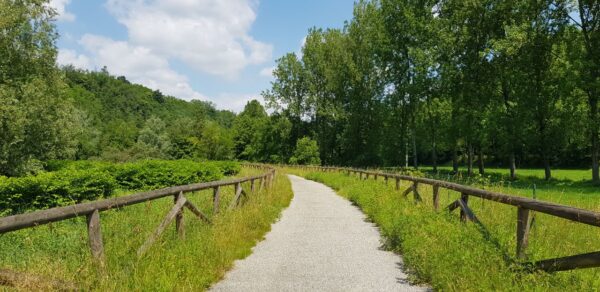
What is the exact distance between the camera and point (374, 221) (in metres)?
12.4

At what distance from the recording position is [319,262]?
24.8 feet

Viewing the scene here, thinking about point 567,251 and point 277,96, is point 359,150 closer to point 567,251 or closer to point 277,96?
point 277,96

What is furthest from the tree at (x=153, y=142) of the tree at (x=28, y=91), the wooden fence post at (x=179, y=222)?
the wooden fence post at (x=179, y=222)

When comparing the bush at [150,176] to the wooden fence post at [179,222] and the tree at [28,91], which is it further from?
the wooden fence post at [179,222]

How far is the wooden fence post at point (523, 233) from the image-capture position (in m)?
5.64

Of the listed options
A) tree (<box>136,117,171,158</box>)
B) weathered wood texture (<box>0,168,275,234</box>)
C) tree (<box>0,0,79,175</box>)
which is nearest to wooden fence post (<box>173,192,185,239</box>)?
weathered wood texture (<box>0,168,275,234</box>)

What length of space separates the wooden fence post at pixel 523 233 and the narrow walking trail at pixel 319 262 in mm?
1444

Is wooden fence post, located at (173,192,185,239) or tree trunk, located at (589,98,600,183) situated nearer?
wooden fence post, located at (173,192,185,239)

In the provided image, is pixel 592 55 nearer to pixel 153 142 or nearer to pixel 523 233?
pixel 523 233

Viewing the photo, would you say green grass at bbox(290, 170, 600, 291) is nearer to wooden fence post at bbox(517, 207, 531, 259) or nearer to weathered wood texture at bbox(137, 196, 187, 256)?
wooden fence post at bbox(517, 207, 531, 259)

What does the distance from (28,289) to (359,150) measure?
55.6m

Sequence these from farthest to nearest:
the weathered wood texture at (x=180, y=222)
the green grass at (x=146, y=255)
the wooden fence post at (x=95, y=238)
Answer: the weathered wood texture at (x=180, y=222)
the wooden fence post at (x=95, y=238)
the green grass at (x=146, y=255)

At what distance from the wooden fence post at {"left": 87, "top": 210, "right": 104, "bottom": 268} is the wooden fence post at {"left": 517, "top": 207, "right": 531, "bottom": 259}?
5.18m

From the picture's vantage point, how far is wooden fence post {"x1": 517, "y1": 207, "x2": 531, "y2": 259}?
564cm
